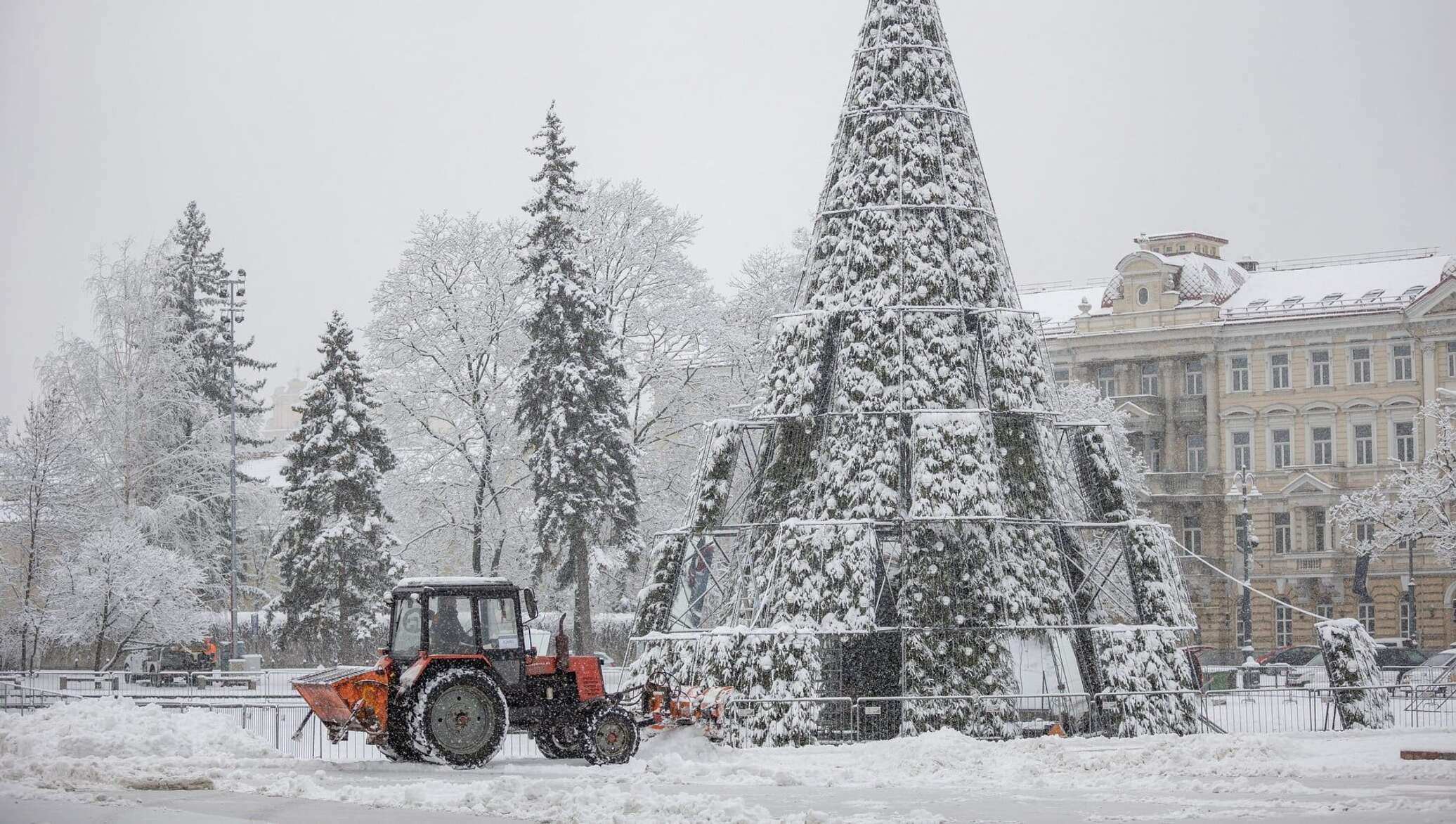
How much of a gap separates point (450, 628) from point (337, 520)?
98.4ft

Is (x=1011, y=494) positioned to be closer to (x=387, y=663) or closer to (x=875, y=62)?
(x=875, y=62)

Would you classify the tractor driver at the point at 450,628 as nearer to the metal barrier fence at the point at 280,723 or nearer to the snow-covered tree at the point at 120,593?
the metal barrier fence at the point at 280,723

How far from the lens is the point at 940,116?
27.2 m

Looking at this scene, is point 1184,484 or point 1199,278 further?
point 1199,278

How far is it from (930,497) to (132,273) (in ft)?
121

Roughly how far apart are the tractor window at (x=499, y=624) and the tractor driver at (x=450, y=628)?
178 mm

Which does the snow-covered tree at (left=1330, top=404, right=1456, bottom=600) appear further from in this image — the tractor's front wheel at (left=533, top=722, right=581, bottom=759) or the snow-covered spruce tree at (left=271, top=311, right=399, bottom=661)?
the tractor's front wheel at (left=533, top=722, right=581, bottom=759)

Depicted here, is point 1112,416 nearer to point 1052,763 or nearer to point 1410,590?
point 1410,590

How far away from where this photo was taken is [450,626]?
21.6 metres

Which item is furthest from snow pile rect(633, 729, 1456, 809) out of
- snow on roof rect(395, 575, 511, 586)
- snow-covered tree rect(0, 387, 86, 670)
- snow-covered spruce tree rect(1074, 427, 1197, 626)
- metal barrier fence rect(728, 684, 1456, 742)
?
snow-covered tree rect(0, 387, 86, 670)

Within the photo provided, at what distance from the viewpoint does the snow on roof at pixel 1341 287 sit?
63.0 meters

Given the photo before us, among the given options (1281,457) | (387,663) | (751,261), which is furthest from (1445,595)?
(387,663)

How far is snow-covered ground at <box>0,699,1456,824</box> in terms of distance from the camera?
16.0 meters

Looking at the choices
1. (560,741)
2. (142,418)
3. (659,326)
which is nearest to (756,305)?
(659,326)
